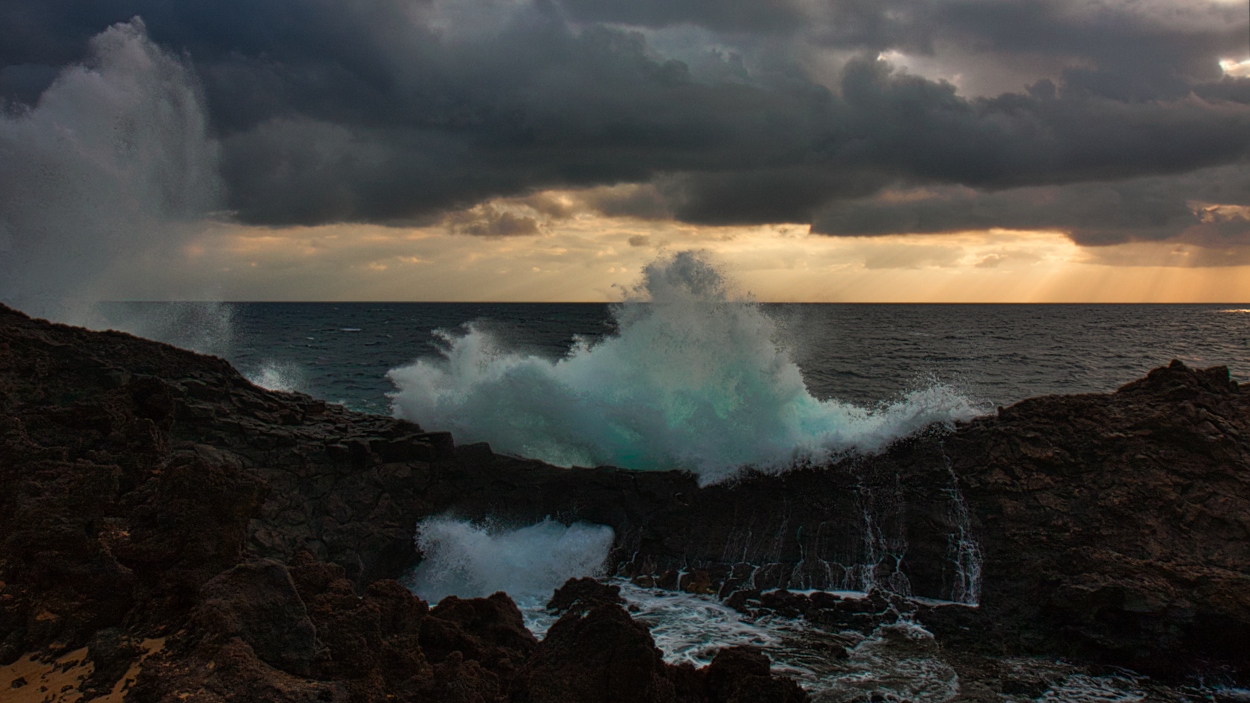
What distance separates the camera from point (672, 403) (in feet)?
46.7

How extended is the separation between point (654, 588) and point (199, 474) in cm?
623

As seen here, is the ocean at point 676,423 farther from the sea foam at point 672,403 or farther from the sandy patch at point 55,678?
the sandy patch at point 55,678

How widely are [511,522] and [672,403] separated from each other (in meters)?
4.70

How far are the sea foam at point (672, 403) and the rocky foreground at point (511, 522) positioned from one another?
809 mm

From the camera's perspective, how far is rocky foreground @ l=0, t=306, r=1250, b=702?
5145mm

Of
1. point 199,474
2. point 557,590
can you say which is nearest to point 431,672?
point 199,474

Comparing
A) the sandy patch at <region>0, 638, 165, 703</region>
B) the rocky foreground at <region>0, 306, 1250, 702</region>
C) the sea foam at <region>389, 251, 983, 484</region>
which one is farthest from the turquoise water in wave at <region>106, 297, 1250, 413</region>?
the sandy patch at <region>0, 638, 165, 703</region>

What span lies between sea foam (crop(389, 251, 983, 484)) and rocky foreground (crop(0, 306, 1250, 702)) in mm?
809

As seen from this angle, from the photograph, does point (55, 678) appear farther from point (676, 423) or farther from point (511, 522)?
point (676, 423)

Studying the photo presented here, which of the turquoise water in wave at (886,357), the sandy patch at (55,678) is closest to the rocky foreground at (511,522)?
the sandy patch at (55,678)

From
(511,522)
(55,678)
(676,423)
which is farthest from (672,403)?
(55,678)

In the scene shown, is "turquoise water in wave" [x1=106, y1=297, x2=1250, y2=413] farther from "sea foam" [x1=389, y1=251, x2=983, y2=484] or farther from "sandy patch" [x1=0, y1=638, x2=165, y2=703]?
"sandy patch" [x1=0, y1=638, x2=165, y2=703]

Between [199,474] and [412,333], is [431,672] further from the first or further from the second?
[412,333]

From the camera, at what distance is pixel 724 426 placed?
12.7m
